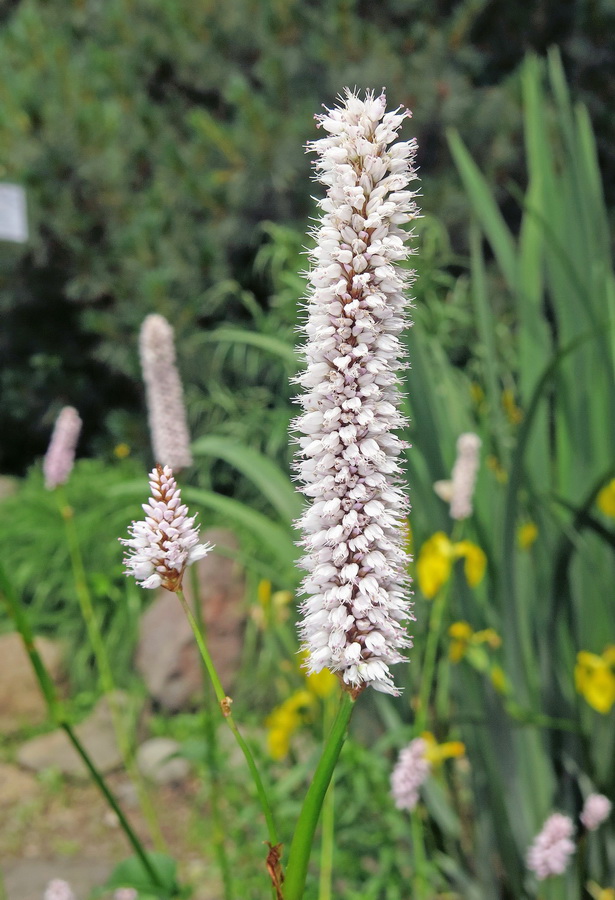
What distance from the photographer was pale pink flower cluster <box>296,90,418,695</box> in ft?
1.83

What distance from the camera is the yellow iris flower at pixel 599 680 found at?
5.64ft

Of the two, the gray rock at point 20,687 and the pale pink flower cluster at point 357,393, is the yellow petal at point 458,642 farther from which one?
the gray rock at point 20,687

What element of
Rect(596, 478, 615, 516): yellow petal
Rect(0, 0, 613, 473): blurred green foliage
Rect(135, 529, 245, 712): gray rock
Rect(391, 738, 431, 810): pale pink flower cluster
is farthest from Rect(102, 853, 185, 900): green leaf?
Rect(0, 0, 613, 473): blurred green foliage

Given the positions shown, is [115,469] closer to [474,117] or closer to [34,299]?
[34,299]

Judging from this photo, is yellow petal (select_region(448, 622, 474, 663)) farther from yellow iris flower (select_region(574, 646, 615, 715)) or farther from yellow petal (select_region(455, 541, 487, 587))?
yellow iris flower (select_region(574, 646, 615, 715))

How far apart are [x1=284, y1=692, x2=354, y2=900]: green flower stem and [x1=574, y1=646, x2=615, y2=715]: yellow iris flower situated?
129 cm

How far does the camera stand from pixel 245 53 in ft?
16.5

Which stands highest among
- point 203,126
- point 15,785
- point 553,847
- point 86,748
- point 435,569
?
point 203,126

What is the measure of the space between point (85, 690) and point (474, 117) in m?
3.49

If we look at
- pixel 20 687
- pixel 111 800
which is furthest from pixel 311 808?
pixel 20 687

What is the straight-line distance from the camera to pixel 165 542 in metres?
0.56

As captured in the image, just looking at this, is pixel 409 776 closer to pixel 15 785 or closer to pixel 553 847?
pixel 553 847

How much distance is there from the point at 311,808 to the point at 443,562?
124 cm

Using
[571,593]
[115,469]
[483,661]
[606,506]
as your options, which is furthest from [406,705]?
[115,469]
